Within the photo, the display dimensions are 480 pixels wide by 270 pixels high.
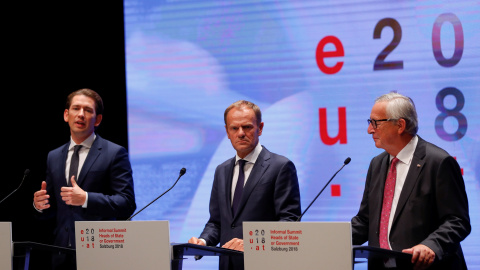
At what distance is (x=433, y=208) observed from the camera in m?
3.14

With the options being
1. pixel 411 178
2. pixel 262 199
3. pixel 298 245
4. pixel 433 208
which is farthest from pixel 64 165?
pixel 433 208

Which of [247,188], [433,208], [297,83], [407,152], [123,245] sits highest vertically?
[297,83]

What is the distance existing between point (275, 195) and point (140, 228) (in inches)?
36.0

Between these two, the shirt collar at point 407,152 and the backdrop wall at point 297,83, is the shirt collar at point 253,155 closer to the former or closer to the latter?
the shirt collar at point 407,152

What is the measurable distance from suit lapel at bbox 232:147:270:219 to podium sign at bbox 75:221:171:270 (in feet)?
2.42

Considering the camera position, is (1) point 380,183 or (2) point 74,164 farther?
(2) point 74,164

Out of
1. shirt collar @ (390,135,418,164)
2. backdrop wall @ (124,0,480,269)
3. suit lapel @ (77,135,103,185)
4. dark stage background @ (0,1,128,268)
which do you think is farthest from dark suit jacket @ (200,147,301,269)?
dark stage background @ (0,1,128,268)

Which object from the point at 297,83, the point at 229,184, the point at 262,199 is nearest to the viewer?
the point at 262,199

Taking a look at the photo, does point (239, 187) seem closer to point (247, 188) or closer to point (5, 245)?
point (247, 188)

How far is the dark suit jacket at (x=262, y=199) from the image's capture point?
3.56 metres

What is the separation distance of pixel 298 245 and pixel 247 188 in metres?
0.94

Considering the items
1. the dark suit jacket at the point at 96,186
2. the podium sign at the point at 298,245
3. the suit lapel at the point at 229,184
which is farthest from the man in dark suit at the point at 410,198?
the dark suit jacket at the point at 96,186

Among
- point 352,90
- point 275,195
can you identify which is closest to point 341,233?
point 275,195

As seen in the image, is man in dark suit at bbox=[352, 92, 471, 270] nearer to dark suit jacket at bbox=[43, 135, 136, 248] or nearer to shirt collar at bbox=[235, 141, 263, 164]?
shirt collar at bbox=[235, 141, 263, 164]
